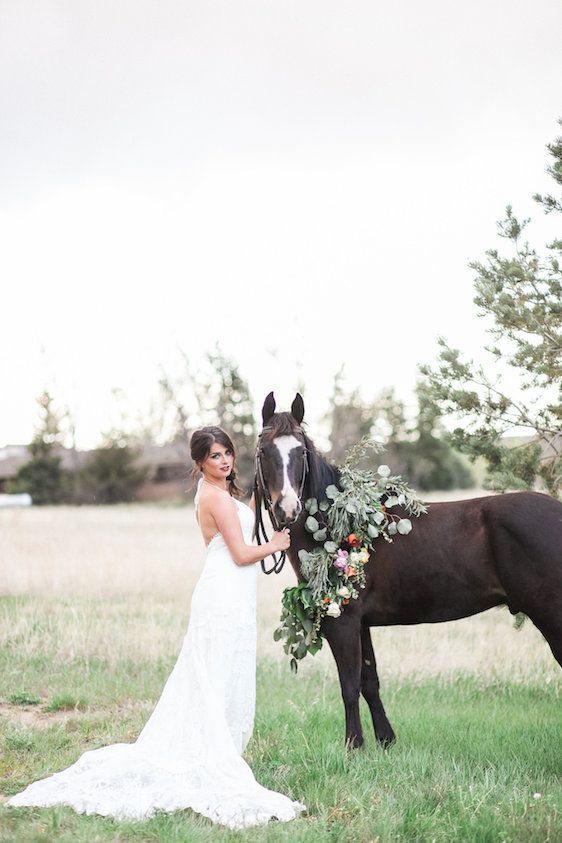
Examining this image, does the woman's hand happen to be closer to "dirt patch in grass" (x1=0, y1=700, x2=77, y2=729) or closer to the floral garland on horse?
the floral garland on horse

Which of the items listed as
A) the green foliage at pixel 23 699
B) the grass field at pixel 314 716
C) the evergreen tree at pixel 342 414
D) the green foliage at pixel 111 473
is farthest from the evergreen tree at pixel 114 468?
the green foliage at pixel 23 699

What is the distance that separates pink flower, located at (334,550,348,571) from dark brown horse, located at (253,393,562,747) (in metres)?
0.26

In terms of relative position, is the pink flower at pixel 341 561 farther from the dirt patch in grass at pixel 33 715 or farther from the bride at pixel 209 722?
the dirt patch in grass at pixel 33 715

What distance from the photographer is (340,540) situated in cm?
467

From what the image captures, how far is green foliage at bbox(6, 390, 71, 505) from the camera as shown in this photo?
40.1m

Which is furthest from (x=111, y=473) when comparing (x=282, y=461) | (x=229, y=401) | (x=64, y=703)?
(x=282, y=461)

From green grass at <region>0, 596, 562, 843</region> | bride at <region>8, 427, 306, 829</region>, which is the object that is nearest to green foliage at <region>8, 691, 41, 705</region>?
green grass at <region>0, 596, 562, 843</region>

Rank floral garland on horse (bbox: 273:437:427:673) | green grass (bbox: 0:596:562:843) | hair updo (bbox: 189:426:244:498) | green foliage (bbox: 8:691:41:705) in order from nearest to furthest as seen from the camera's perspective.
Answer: green grass (bbox: 0:596:562:843), hair updo (bbox: 189:426:244:498), floral garland on horse (bbox: 273:437:427:673), green foliage (bbox: 8:691:41:705)

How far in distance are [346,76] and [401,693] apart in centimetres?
888

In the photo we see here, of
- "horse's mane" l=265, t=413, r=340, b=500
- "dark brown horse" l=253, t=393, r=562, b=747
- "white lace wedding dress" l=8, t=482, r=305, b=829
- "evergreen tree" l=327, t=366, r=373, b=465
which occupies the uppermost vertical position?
"evergreen tree" l=327, t=366, r=373, b=465

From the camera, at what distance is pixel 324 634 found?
4.79m

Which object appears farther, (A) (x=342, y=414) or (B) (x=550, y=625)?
(A) (x=342, y=414)

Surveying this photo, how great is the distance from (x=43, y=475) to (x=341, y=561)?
3826 centimetres

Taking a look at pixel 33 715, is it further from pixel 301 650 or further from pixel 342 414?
pixel 342 414
